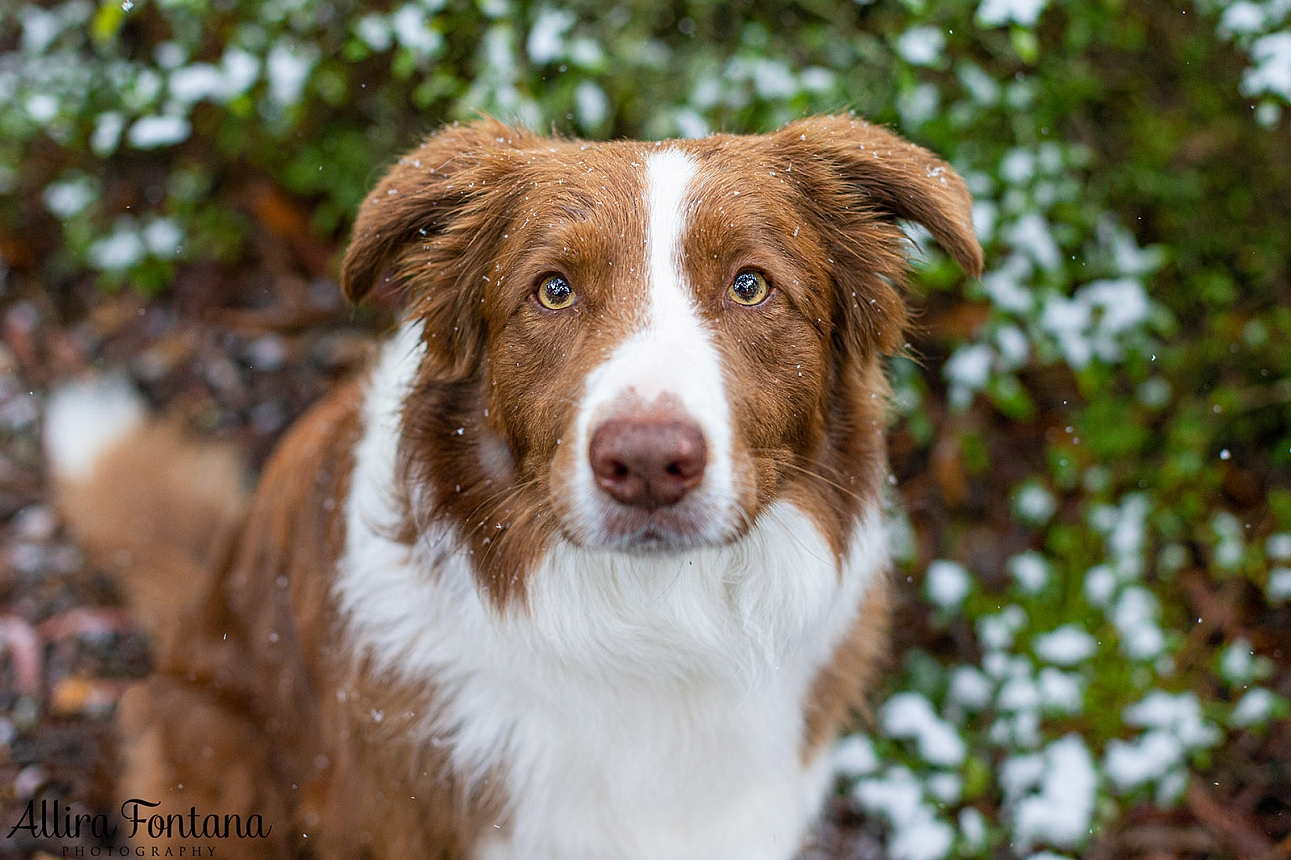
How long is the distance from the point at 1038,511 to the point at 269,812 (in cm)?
297

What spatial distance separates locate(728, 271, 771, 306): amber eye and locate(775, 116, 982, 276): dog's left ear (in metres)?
0.39

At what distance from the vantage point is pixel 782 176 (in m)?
2.47

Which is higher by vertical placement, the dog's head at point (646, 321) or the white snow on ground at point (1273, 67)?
the white snow on ground at point (1273, 67)

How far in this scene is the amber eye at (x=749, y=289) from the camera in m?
2.32

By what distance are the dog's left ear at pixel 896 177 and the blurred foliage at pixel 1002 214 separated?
677 millimetres

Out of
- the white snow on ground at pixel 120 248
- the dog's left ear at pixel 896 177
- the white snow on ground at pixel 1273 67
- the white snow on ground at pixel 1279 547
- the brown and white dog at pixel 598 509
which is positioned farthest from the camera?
the white snow on ground at pixel 120 248

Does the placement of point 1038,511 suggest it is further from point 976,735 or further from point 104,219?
point 104,219

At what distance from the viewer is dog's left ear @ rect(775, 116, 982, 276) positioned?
2.44 m

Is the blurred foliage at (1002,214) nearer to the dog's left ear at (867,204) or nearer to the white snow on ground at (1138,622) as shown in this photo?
the white snow on ground at (1138,622)

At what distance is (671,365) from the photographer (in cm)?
206

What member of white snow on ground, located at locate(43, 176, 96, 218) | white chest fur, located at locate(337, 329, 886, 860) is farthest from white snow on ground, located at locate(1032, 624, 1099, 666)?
white snow on ground, located at locate(43, 176, 96, 218)

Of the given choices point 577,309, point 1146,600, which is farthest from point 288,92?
point 1146,600

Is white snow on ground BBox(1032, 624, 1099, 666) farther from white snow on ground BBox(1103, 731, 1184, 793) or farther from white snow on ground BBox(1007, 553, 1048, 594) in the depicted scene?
white snow on ground BBox(1103, 731, 1184, 793)

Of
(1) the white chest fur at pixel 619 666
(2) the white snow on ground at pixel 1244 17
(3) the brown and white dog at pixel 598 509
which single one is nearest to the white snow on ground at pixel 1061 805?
(3) the brown and white dog at pixel 598 509
